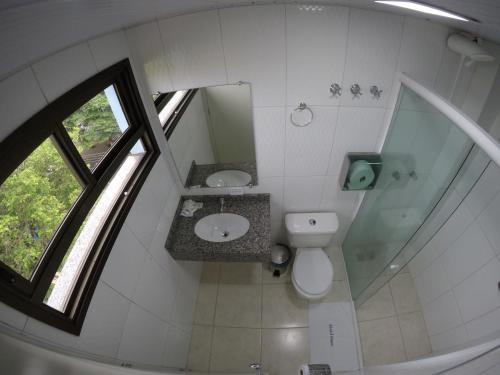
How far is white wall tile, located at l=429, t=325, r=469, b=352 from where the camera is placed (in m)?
1.51

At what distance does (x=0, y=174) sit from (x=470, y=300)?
2388 millimetres

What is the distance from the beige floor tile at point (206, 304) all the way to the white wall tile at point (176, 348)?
0.17 m

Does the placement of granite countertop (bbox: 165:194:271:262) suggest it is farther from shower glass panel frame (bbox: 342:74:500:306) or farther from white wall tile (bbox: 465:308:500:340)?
white wall tile (bbox: 465:308:500:340)

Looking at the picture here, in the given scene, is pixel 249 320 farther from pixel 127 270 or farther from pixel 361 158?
pixel 361 158

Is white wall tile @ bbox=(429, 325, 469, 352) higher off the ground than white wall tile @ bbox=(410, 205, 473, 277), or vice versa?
white wall tile @ bbox=(410, 205, 473, 277)

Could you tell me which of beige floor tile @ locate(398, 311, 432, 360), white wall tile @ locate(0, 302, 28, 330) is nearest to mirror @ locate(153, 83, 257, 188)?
white wall tile @ locate(0, 302, 28, 330)

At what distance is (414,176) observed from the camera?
1.32 metres

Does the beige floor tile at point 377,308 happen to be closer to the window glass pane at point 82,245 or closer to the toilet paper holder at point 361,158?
the toilet paper holder at point 361,158

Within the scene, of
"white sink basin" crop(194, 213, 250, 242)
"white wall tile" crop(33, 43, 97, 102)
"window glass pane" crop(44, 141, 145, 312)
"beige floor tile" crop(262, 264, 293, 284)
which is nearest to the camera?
"white wall tile" crop(33, 43, 97, 102)

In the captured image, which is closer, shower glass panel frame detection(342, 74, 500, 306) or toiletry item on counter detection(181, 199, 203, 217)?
shower glass panel frame detection(342, 74, 500, 306)

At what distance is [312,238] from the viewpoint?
199 cm

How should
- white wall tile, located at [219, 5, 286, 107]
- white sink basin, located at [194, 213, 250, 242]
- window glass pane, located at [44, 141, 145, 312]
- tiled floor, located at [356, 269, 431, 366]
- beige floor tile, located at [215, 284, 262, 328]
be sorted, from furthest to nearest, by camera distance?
1. beige floor tile, located at [215, 284, 262, 328]
2. tiled floor, located at [356, 269, 431, 366]
3. white sink basin, located at [194, 213, 250, 242]
4. white wall tile, located at [219, 5, 286, 107]
5. window glass pane, located at [44, 141, 145, 312]

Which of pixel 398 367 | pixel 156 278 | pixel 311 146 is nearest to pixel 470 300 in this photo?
pixel 398 367

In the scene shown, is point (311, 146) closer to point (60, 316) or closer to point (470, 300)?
point (470, 300)
